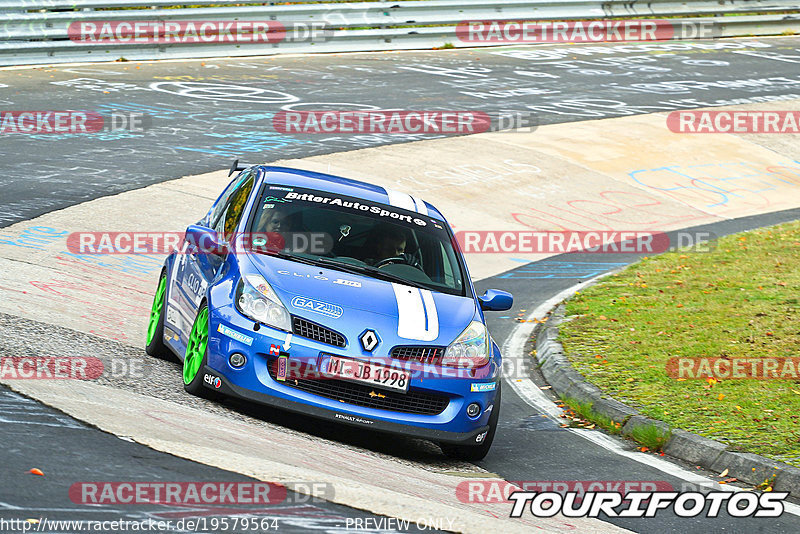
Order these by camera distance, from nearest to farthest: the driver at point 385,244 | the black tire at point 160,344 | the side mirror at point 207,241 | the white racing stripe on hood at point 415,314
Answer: the white racing stripe on hood at point 415,314, the side mirror at point 207,241, the driver at point 385,244, the black tire at point 160,344

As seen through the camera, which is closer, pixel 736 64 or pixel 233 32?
pixel 233 32

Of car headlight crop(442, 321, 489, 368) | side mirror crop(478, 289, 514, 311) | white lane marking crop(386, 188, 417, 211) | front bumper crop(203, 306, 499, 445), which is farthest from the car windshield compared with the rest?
front bumper crop(203, 306, 499, 445)

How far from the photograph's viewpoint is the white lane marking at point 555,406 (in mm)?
7250

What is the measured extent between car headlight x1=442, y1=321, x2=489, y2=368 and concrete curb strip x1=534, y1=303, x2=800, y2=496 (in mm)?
1634

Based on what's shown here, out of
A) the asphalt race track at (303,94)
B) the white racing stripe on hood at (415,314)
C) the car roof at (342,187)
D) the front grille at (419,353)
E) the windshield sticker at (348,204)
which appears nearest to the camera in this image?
the front grille at (419,353)

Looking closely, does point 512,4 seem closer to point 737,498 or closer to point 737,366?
point 737,366

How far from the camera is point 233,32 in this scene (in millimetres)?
22781

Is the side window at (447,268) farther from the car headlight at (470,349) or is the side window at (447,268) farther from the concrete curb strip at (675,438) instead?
the concrete curb strip at (675,438)

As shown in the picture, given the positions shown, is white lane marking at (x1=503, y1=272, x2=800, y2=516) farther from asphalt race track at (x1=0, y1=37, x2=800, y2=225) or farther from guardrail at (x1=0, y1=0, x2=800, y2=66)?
guardrail at (x1=0, y1=0, x2=800, y2=66)

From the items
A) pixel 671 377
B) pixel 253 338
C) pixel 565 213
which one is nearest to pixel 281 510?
pixel 253 338

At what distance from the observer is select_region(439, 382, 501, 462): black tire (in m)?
7.14

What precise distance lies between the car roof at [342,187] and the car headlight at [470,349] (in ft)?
4.80

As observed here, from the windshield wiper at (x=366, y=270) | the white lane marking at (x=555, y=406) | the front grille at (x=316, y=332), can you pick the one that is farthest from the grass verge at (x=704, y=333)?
the front grille at (x=316, y=332)

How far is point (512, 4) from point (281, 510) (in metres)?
22.2
